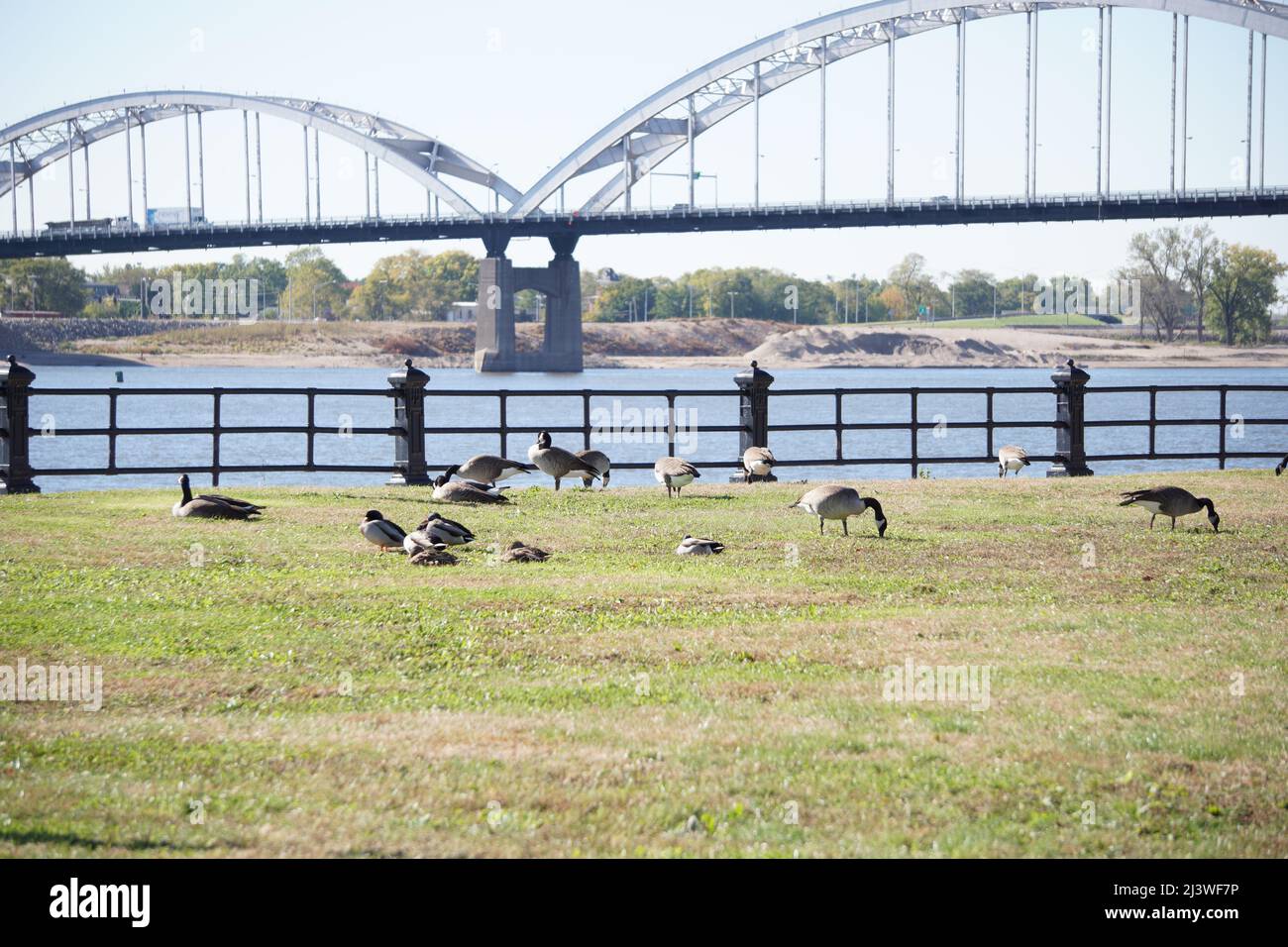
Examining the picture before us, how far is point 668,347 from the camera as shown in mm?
174500

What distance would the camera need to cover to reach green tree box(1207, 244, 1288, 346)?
5497 inches

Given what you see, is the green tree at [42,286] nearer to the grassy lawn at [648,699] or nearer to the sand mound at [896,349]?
the sand mound at [896,349]

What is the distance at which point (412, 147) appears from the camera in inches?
5153

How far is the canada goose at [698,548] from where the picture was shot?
50.8ft

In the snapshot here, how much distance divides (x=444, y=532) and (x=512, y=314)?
117 meters

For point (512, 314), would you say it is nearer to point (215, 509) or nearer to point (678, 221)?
point (678, 221)

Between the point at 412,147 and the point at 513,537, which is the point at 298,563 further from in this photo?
the point at 412,147

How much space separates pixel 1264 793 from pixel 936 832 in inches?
69.3

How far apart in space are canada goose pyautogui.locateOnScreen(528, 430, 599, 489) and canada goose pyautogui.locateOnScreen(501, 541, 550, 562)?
6.51 m

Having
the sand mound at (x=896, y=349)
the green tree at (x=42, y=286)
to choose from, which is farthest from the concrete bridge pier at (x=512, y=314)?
the green tree at (x=42, y=286)

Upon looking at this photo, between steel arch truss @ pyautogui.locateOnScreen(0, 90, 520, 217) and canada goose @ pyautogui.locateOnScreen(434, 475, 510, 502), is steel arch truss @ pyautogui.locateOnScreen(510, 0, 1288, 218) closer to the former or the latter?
steel arch truss @ pyautogui.locateOnScreen(0, 90, 520, 217)

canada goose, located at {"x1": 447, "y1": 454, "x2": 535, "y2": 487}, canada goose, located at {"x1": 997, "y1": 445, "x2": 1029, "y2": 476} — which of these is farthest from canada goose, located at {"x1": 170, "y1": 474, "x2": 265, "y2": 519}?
canada goose, located at {"x1": 997, "y1": 445, "x2": 1029, "y2": 476}

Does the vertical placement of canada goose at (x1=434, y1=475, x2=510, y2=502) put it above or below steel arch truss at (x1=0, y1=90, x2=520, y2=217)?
below

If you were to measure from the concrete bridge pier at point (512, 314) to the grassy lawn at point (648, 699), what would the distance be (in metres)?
113
